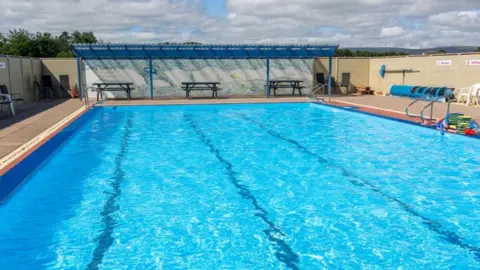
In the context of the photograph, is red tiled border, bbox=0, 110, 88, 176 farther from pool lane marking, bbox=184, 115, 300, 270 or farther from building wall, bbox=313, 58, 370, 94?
building wall, bbox=313, 58, 370, 94

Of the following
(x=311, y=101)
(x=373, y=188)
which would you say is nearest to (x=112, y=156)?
(x=373, y=188)

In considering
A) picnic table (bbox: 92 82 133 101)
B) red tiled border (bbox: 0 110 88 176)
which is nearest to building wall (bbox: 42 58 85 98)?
picnic table (bbox: 92 82 133 101)

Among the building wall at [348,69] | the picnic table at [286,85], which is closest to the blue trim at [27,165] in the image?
the picnic table at [286,85]

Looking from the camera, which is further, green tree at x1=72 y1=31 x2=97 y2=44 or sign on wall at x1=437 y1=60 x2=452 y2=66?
green tree at x1=72 y1=31 x2=97 y2=44

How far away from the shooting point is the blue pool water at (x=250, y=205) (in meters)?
4.43

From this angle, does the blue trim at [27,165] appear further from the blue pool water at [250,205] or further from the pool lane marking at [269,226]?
the pool lane marking at [269,226]

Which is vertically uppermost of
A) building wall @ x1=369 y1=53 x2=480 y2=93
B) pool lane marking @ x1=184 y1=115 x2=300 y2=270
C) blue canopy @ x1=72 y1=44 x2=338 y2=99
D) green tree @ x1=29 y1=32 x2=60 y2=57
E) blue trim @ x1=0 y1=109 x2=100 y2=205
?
green tree @ x1=29 y1=32 x2=60 y2=57

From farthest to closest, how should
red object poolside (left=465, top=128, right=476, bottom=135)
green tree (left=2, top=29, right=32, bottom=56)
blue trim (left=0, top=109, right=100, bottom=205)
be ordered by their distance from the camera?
green tree (left=2, top=29, right=32, bottom=56)
red object poolside (left=465, top=128, right=476, bottom=135)
blue trim (left=0, top=109, right=100, bottom=205)

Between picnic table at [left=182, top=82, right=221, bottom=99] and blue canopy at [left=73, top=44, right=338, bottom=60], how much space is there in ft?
4.54

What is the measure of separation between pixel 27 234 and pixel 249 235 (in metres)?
2.57

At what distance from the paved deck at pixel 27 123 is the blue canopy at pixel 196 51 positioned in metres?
3.87

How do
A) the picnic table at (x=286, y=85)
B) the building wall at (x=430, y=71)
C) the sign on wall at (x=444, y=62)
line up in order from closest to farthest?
1. the building wall at (x=430, y=71)
2. the sign on wall at (x=444, y=62)
3. the picnic table at (x=286, y=85)

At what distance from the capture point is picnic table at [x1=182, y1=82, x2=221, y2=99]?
20447 millimetres

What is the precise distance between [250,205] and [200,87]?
16.0m
